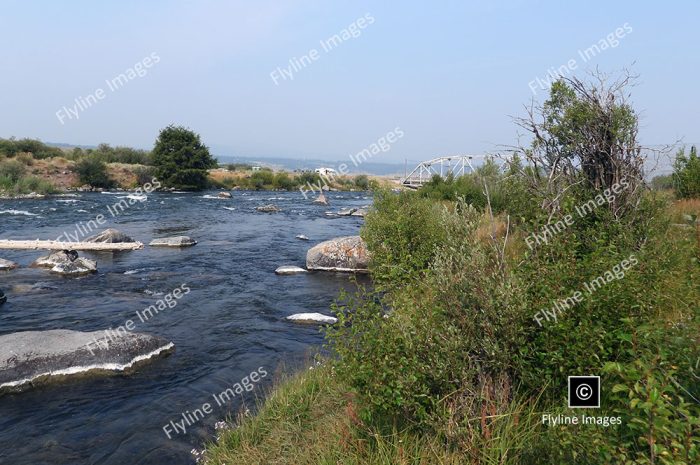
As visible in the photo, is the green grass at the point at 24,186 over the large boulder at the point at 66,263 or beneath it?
over

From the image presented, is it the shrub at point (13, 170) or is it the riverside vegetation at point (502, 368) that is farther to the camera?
the shrub at point (13, 170)

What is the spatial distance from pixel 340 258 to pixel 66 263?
9.82 metres

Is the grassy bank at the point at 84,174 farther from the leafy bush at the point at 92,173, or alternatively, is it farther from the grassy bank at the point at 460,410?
the grassy bank at the point at 460,410

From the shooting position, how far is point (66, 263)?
53.0 ft

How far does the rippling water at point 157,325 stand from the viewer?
261 inches

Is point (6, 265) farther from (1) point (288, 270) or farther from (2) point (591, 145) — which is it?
(2) point (591, 145)

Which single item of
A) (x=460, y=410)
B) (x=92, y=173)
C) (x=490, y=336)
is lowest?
(x=460, y=410)

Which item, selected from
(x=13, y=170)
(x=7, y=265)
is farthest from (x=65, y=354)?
(x=13, y=170)

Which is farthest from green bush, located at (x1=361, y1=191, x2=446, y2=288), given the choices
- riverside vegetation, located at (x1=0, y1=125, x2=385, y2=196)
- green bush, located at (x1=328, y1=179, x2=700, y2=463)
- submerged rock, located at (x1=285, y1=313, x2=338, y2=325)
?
riverside vegetation, located at (x1=0, y1=125, x2=385, y2=196)

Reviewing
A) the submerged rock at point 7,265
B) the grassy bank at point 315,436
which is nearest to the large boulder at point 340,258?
the grassy bank at point 315,436

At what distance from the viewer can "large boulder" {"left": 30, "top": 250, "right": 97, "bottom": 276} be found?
1595 cm

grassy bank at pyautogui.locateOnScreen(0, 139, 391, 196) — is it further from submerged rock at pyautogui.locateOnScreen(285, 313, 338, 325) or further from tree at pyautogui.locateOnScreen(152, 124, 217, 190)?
submerged rock at pyautogui.locateOnScreen(285, 313, 338, 325)

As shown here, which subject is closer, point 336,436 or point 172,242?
point 336,436

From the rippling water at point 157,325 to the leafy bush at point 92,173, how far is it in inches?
972
